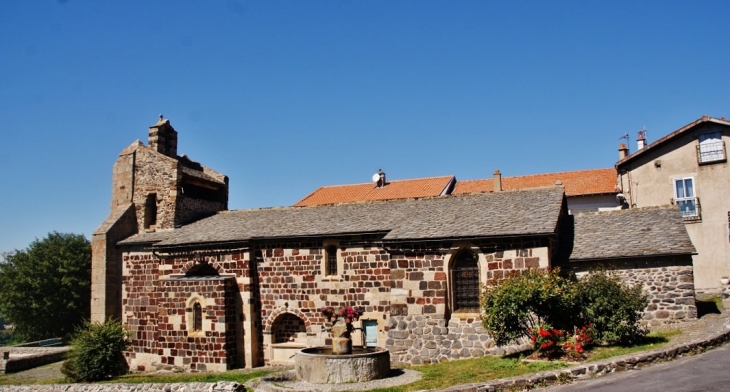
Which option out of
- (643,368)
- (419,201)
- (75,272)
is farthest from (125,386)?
(75,272)

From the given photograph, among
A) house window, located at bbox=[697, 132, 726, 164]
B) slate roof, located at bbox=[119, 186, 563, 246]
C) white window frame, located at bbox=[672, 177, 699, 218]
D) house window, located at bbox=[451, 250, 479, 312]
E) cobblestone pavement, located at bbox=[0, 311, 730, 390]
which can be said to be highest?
house window, located at bbox=[697, 132, 726, 164]

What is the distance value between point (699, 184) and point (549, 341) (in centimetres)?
2053

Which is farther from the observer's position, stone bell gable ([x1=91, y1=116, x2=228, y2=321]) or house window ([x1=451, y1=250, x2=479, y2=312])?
stone bell gable ([x1=91, y1=116, x2=228, y2=321])

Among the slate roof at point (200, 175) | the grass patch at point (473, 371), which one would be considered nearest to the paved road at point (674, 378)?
the grass patch at point (473, 371)

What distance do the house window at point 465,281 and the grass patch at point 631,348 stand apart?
4581 mm

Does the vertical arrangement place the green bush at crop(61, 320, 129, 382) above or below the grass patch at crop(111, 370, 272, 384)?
above

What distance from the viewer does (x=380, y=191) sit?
45656 mm

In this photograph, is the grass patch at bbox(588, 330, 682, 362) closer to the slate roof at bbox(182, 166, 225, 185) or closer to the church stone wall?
the church stone wall

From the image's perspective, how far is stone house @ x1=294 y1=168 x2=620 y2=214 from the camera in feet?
136

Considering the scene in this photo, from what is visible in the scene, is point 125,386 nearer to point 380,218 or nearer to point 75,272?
point 380,218

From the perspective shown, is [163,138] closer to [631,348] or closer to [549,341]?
[549,341]

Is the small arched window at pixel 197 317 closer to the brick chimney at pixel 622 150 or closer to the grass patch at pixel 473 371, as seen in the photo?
the grass patch at pixel 473 371

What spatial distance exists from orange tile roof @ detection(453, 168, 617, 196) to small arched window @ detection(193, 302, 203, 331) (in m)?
21.8

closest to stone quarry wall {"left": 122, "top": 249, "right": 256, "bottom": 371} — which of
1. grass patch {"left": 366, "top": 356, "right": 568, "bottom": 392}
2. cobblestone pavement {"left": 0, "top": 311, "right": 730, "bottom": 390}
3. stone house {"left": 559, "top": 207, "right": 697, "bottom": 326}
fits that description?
cobblestone pavement {"left": 0, "top": 311, "right": 730, "bottom": 390}
